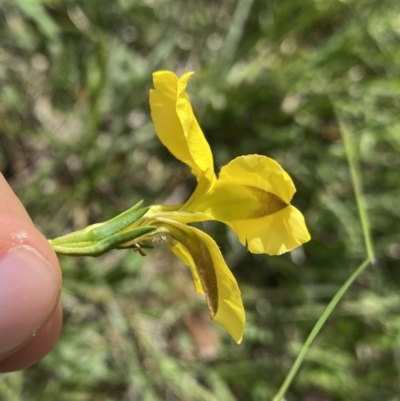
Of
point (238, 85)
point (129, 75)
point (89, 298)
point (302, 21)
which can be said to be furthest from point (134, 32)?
point (89, 298)

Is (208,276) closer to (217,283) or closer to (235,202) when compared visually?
(217,283)

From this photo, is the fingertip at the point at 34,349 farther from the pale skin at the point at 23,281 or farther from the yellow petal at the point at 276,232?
the yellow petal at the point at 276,232

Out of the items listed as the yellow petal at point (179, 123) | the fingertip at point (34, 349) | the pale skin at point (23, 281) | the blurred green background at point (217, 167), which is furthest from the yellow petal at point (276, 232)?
the blurred green background at point (217, 167)

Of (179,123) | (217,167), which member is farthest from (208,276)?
(217,167)

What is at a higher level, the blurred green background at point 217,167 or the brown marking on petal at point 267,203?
the brown marking on petal at point 267,203

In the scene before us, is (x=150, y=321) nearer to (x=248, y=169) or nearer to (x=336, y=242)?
(x=336, y=242)

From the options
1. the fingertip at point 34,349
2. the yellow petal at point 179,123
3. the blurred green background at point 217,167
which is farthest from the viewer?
the blurred green background at point 217,167
